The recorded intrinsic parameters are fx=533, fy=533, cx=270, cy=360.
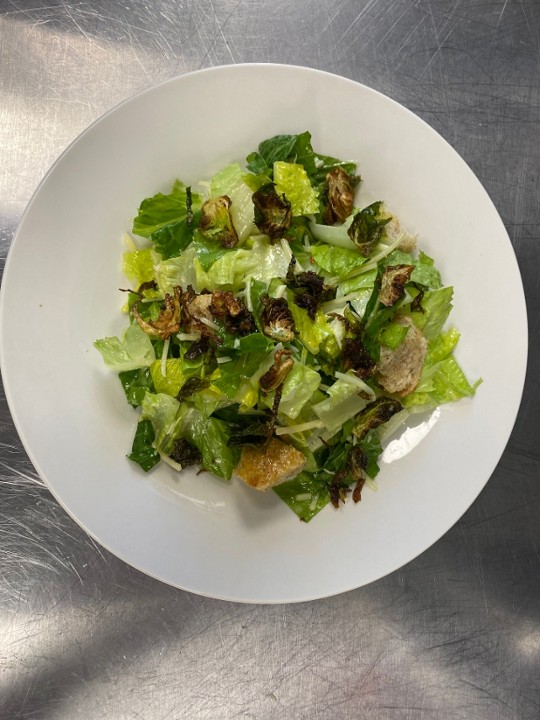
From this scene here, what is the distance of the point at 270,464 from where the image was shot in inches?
87.9

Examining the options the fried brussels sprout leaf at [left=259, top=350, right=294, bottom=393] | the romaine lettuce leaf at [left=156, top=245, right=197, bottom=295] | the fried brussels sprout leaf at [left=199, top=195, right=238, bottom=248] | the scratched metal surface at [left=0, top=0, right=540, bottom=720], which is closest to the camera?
the fried brussels sprout leaf at [left=259, top=350, right=294, bottom=393]

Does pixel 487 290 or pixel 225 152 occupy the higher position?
pixel 225 152

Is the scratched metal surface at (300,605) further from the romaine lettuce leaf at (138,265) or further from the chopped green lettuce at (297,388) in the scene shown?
the chopped green lettuce at (297,388)

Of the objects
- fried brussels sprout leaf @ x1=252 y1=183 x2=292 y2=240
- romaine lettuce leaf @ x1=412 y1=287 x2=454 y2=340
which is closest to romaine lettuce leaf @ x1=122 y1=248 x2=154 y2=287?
fried brussels sprout leaf @ x1=252 y1=183 x2=292 y2=240

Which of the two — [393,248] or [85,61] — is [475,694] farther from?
[85,61]

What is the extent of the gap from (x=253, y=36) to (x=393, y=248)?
161 cm

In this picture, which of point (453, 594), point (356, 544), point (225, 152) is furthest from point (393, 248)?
point (453, 594)

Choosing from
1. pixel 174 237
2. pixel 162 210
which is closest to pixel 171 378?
pixel 174 237

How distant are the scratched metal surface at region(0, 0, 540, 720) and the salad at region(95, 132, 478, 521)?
0.97m

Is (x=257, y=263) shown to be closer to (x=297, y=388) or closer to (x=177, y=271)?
(x=177, y=271)

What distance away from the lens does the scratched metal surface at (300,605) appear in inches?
113

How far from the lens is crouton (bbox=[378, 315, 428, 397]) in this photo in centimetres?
225

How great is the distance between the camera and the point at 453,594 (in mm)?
2992

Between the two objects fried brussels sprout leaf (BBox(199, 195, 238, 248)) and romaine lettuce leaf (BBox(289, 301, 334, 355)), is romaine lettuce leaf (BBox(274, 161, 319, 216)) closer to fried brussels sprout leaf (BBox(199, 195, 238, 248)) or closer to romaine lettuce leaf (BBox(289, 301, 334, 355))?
fried brussels sprout leaf (BBox(199, 195, 238, 248))
